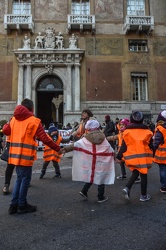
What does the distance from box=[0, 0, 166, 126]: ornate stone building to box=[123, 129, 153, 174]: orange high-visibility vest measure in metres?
15.3

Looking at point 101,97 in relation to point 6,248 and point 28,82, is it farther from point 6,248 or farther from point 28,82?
point 6,248

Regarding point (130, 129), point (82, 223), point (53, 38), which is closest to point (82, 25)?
point (53, 38)

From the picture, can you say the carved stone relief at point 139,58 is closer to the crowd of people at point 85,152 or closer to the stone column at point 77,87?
the stone column at point 77,87

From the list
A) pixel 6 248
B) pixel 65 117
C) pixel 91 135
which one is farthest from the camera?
pixel 65 117

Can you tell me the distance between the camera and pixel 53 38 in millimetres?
20812

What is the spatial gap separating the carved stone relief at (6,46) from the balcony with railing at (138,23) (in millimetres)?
10066

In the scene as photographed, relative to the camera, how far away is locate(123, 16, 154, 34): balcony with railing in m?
21.0

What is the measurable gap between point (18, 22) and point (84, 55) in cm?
620

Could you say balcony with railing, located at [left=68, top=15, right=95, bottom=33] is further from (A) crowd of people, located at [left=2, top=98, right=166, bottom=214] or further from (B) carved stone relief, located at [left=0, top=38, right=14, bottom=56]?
(A) crowd of people, located at [left=2, top=98, right=166, bottom=214]

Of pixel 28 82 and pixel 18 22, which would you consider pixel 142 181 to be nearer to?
pixel 28 82

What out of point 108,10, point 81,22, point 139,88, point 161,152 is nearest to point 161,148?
point 161,152

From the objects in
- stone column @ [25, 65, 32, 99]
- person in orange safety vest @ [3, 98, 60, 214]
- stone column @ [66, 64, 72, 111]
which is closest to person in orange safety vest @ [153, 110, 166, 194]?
person in orange safety vest @ [3, 98, 60, 214]

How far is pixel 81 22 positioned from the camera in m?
20.8

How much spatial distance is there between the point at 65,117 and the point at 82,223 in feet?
54.8
